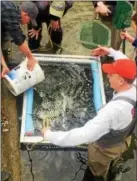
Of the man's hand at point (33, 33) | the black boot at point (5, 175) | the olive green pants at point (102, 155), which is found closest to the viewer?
the olive green pants at point (102, 155)

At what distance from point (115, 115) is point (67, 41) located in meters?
3.03

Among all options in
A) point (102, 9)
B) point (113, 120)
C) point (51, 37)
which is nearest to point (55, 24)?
point (51, 37)

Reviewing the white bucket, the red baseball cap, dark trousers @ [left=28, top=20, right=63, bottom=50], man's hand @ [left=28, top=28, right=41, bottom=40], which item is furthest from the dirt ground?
the red baseball cap

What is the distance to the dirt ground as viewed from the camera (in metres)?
4.96

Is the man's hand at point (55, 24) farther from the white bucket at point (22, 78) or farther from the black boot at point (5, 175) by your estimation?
the black boot at point (5, 175)

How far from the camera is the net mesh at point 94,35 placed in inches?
228

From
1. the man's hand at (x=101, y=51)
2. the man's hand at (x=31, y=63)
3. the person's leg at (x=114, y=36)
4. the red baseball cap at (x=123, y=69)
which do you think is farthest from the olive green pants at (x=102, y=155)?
the person's leg at (x=114, y=36)

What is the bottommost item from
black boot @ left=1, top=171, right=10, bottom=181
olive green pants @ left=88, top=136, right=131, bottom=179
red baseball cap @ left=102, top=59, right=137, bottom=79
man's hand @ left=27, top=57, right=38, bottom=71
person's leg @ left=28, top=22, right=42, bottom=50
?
black boot @ left=1, top=171, right=10, bottom=181

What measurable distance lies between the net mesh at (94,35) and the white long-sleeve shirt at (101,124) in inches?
79.9

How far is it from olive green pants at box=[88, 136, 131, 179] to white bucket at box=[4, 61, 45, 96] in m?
1.17

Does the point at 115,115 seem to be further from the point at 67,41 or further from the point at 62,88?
the point at 67,41

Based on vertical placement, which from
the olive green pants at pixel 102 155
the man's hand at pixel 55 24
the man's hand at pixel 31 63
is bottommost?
the olive green pants at pixel 102 155

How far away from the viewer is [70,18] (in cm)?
696

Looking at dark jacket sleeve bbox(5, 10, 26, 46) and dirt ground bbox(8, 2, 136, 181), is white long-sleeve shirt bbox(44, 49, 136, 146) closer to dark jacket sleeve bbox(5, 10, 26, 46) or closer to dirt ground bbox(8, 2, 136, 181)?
dirt ground bbox(8, 2, 136, 181)
